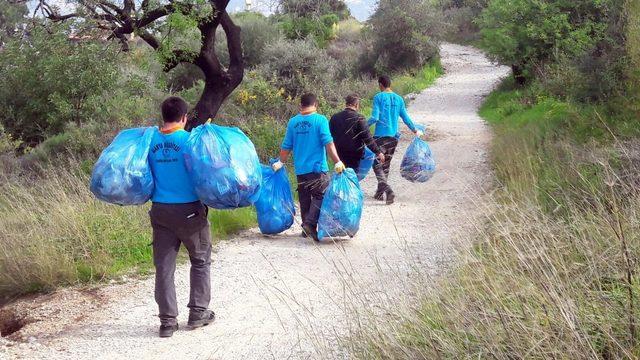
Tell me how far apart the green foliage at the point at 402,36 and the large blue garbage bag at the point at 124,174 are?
25993 mm

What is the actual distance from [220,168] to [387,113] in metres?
5.29

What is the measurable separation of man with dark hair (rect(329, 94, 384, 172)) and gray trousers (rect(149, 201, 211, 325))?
12.2 ft

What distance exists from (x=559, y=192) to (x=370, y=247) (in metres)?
2.04

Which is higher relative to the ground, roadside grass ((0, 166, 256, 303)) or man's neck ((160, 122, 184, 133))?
man's neck ((160, 122, 184, 133))

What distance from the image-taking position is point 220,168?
495cm

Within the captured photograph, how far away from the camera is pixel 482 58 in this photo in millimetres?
36719

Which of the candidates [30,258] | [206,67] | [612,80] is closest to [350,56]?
[206,67]

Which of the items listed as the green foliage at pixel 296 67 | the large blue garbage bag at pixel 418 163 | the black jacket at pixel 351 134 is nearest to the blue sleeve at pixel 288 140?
the black jacket at pixel 351 134

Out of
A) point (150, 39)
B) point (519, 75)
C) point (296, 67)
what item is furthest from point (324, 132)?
point (296, 67)

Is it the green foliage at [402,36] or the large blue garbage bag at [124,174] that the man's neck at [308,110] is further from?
the green foliage at [402,36]

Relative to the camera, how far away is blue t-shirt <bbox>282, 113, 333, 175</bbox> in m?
7.70

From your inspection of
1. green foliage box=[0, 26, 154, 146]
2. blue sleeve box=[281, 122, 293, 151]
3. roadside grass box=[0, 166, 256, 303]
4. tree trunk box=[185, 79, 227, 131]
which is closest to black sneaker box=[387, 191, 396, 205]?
blue sleeve box=[281, 122, 293, 151]

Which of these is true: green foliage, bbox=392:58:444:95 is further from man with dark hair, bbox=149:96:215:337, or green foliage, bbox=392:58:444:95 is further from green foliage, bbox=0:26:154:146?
man with dark hair, bbox=149:96:215:337

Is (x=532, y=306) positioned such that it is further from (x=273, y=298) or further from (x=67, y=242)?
(x=67, y=242)
